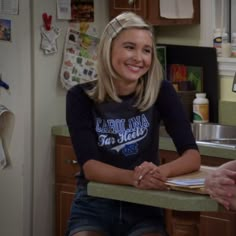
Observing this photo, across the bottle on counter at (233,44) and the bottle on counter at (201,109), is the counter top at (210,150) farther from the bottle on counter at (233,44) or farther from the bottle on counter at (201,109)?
the bottle on counter at (233,44)

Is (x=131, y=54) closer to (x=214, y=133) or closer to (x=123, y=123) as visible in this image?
(x=123, y=123)

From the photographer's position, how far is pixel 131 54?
92.7 inches

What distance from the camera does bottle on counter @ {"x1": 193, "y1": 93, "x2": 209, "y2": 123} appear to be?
3813 millimetres

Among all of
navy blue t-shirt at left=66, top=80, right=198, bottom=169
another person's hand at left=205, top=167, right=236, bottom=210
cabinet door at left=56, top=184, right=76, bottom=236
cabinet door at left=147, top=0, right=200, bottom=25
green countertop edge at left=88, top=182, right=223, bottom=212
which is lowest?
cabinet door at left=56, top=184, right=76, bottom=236

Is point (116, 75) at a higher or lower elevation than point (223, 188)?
higher

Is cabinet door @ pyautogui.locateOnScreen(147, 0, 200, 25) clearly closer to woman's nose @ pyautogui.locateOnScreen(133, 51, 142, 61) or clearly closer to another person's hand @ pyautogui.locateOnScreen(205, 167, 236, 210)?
woman's nose @ pyautogui.locateOnScreen(133, 51, 142, 61)

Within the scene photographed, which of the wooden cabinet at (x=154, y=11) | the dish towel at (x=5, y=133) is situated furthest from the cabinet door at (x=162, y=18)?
the dish towel at (x=5, y=133)

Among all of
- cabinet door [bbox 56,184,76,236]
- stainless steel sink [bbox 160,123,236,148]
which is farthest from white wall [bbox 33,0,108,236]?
stainless steel sink [bbox 160,123,236,148]

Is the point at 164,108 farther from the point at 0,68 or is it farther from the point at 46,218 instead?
the point at 46,218

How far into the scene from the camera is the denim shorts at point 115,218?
2229 mm

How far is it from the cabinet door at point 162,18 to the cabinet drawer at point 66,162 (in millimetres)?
899

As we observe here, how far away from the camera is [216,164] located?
3.21m

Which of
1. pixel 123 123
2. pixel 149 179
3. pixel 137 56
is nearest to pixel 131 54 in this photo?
pixel 137 56

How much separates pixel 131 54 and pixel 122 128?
0.86ft
